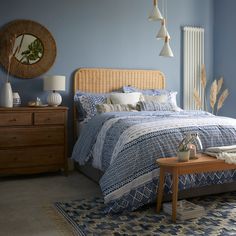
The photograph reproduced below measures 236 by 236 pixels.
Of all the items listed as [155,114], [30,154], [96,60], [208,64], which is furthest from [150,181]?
[208,64]

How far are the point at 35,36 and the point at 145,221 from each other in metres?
3.06

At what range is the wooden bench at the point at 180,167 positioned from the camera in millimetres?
3057

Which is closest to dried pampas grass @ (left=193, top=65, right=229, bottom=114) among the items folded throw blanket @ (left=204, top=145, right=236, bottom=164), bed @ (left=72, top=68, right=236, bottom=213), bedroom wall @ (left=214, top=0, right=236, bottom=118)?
bedroom wall @ (left=214, top=0, right=236, bottom=118)

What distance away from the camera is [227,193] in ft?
12.6

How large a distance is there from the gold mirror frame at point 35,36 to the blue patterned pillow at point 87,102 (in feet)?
1.93

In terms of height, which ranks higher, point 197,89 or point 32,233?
point 197,89

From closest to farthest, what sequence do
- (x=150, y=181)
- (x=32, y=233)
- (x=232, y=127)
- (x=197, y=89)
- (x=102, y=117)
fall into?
(x=32, y=233), (x=150, y=181), (x=232, y=127), (x=102, y=117), (x=197, y=89)

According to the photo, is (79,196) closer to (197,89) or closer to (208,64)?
(197,89)

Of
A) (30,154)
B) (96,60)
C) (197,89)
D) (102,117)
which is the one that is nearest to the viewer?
(102,117)

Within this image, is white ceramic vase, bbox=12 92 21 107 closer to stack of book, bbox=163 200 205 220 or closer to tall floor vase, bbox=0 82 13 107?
tall floor vase, bbox=0 82 13 107

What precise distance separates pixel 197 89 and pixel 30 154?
302cm

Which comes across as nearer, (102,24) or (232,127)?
(232,127)

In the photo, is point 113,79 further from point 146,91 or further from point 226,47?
point 226,47

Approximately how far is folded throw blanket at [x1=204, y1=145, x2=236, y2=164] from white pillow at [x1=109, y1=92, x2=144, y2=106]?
1811 mm
